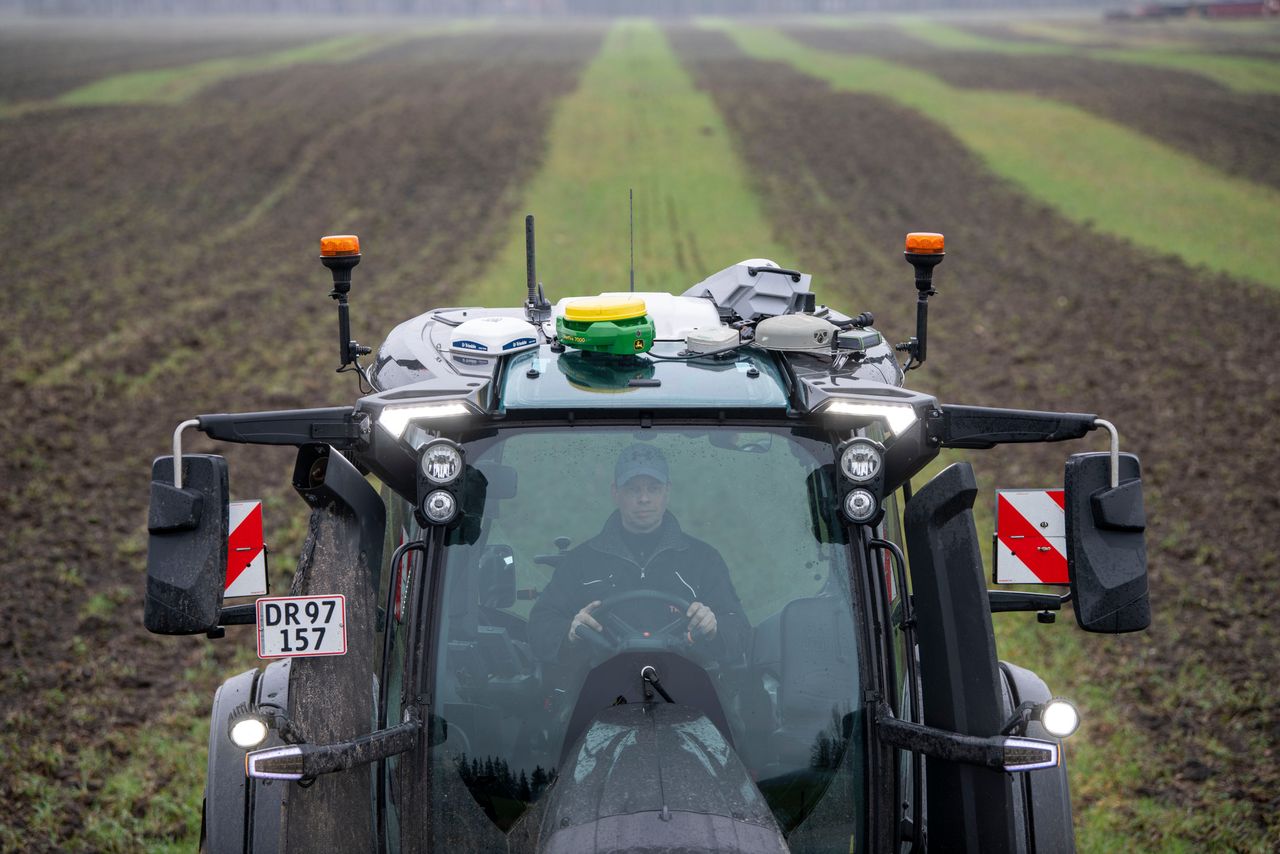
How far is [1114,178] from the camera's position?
27125mm

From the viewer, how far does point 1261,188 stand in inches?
1004

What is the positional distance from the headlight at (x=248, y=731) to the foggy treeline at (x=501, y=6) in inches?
4779

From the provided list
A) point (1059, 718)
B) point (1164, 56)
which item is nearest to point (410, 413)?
point (1059, 718)

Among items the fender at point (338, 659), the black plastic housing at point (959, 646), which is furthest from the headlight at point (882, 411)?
the fender at point (338, 659)

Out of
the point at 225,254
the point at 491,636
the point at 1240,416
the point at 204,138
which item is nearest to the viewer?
the point at 491,636

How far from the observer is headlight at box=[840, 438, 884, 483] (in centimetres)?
302

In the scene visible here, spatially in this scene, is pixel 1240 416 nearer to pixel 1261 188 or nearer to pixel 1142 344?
pixel 1142 344

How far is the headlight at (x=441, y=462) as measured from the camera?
9.72 ft

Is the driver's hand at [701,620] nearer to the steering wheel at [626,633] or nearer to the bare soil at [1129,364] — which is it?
the steering wheel at [626,633]

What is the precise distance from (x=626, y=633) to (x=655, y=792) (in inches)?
22.3

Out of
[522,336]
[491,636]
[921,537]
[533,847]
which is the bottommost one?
[533,847]

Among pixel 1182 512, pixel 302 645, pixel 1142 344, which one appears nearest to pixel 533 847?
pixel 302 645

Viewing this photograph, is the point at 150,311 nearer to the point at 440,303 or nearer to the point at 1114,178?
the point at 440,303

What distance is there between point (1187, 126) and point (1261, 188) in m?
7.54
